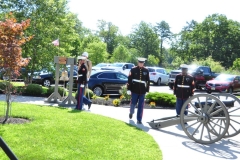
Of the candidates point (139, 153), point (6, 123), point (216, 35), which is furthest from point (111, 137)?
point (216, 35)

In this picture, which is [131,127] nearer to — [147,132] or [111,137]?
[147,132]

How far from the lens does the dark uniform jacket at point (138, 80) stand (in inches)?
369

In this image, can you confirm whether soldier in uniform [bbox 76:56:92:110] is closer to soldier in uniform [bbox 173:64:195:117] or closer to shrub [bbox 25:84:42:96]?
soldier in uniform [bbox 173:64:195:117]

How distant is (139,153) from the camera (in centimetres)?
593

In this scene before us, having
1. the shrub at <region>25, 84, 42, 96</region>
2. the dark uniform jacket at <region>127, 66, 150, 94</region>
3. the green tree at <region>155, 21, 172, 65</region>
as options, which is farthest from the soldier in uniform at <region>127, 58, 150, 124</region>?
the green tree at <region>155, 21, 172, 65</region>

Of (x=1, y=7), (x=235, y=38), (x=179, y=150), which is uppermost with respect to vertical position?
(x=235, y=38)

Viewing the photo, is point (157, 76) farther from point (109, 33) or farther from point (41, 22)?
point (109, 33)

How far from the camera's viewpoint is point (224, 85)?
930 inches

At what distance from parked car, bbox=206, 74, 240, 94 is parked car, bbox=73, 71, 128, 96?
29.6ft

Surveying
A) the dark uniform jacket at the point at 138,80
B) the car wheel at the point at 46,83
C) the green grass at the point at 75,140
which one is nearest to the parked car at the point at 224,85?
the car wheel at the point at 46,83

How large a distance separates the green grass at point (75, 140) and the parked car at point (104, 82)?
796 centimetres

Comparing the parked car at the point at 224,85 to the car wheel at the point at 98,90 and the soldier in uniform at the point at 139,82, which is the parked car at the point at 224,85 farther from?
the soldier in uniform at the point at 139,82

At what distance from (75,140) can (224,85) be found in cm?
1927

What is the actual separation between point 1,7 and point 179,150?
13.7 metres
